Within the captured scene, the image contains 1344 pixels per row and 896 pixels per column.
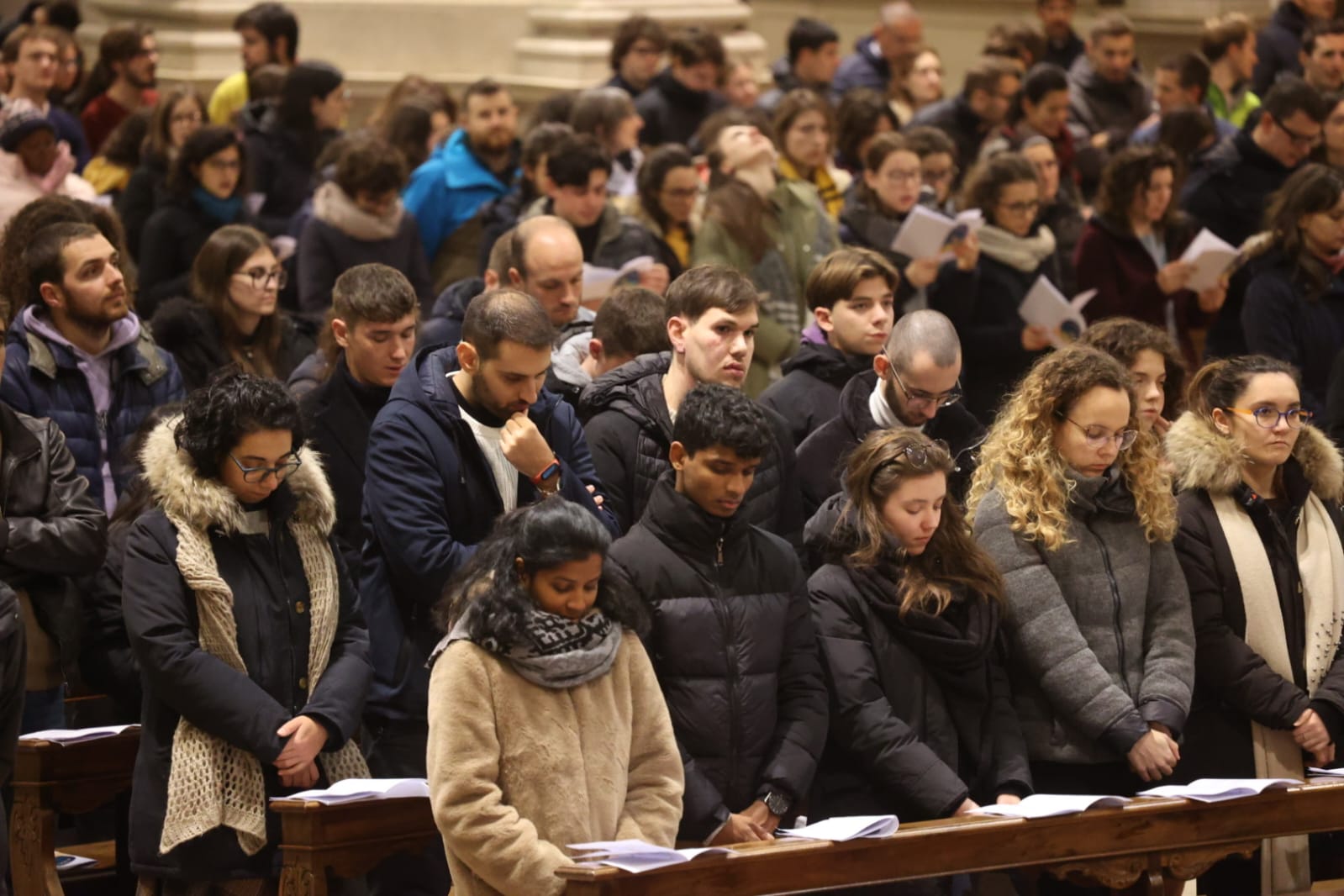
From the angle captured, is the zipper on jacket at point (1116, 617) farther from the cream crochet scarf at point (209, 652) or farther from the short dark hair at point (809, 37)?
the short dark hair at point (809, 37)

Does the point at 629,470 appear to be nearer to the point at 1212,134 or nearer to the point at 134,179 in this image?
the point at 134,179

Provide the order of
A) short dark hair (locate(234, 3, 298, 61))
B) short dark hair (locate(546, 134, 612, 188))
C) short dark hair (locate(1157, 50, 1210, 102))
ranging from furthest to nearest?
1. short dark hair (locate(1157, 50, 1210, 102))
2. short dark hair (locate(234, 3, 298, 61))
3. short dark hair (locate(546, 134, 612, 188))

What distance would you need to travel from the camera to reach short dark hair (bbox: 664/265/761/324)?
5.77 m

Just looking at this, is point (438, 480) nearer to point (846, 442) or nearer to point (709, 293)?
point (709, 293)

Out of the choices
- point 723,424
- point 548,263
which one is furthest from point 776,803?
point 548,263

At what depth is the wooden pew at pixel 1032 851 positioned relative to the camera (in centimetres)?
467

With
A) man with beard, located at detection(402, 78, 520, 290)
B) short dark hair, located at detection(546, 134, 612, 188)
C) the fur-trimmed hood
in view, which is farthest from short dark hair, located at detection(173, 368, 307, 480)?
man with beard, located at detection(402, 78, 520, 290)

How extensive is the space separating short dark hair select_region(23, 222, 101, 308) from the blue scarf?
2.30 metres

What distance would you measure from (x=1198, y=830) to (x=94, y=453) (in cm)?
329

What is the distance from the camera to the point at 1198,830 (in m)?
5.33

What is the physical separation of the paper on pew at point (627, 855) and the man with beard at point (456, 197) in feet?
17.3

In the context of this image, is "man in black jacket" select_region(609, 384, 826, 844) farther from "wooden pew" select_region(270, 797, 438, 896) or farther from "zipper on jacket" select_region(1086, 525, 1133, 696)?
"zipper on jacket" select_region(1086, 525, 1133, 696)

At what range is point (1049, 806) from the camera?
16.9 feet

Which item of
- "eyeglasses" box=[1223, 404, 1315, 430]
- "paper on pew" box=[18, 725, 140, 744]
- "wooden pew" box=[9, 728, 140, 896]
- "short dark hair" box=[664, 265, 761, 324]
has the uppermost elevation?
"short dark hair" box=[664, 265, 761, 324]
